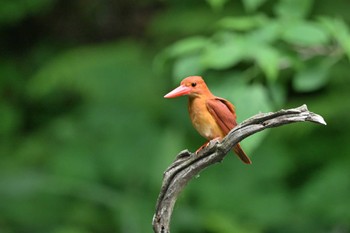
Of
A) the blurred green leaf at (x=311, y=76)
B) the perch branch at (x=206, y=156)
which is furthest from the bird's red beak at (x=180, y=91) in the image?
the blurred green leaf at (x=311, y=76)

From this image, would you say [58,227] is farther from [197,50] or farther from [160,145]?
[197,50]

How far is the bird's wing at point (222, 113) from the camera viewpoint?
1.60m

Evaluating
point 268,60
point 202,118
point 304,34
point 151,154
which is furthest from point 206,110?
point 151,154

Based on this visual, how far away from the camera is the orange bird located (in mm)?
1579

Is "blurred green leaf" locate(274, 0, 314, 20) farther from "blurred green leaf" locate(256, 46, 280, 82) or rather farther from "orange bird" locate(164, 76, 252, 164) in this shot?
"orange bird" locate(164, 76, 252, 164)

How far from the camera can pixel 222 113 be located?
1.62 m

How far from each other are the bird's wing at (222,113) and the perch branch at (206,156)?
0.03 m

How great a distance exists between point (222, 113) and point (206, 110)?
0.12 ft

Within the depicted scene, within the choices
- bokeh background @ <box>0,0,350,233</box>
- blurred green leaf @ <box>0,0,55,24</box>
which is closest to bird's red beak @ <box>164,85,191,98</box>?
bokeh background @ <box>0,0,350,233</box>

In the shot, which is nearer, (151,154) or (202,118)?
(202,118)

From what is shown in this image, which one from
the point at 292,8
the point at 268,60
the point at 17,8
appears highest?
the point at 17,8

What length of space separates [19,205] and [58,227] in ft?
1.12

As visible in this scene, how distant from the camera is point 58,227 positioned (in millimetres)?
4781

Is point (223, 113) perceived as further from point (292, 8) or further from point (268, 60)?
point (292, 8)
